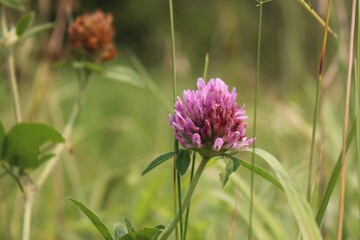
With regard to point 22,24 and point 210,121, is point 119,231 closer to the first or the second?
point 210,121

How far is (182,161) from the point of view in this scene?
71 centimetres

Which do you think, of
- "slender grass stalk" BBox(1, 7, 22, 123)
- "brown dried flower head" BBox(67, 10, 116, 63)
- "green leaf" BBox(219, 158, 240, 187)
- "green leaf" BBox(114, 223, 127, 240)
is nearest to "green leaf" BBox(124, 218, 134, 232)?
"green leaf" BBox(114, 223, 127, 240)

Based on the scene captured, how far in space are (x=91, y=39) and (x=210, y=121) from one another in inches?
20.9

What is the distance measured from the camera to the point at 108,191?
173 centimetres

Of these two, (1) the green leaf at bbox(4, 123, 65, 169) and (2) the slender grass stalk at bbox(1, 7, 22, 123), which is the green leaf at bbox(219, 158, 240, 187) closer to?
(1) the green leaf at bbox(4, 123, 65, 169)

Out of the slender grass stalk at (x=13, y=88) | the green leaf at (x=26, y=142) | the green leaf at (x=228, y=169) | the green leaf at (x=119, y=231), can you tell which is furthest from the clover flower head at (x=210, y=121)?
the slender grass stalk at (x=13, y=88)

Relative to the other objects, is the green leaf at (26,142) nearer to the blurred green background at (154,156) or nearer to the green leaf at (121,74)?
the blurred green background at (154,156)

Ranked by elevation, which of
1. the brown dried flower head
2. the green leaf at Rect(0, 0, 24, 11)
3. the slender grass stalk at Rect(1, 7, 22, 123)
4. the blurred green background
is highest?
the green leaf at Rect(0, 0, 24, 11)

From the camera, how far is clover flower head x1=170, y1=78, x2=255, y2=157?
690 millimetres

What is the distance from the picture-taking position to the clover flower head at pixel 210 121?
2.27 ft

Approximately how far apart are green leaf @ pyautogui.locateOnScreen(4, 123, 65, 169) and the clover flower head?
0.25m

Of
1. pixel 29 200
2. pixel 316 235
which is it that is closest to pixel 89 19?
pixel 29 200

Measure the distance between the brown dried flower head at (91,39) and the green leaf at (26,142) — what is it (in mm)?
291

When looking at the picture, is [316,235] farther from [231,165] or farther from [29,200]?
[29,200]
